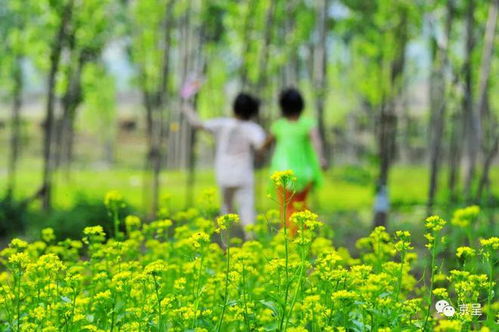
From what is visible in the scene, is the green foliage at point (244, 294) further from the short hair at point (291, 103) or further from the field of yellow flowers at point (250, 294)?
the short hair at point (291, 103)

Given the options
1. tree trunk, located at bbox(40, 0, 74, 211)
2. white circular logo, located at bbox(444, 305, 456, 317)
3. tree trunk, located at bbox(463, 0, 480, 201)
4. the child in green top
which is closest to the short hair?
the child in green top

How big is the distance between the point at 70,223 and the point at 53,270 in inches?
275

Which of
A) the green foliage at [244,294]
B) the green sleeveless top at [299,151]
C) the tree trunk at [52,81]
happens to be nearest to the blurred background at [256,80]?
the tree trunk at [52,81]

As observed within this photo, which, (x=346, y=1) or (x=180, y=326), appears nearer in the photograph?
(x=180, y=326)

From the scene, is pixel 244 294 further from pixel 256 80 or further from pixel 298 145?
pixel 256 80

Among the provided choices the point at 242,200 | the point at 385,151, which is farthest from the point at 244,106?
the point at 385,151

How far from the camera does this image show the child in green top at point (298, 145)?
7539 mm

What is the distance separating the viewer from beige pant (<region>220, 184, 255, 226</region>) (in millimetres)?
8047

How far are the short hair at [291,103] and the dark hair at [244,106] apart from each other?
19.2 inches

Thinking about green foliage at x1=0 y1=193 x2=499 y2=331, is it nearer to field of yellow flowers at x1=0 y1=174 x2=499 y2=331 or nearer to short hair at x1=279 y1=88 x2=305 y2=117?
field of yellow flowers at x1=0 y1=174 x2=499 y2=331

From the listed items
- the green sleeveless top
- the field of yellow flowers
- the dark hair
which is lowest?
the field of yellow flowers

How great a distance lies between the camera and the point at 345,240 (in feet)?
37.4

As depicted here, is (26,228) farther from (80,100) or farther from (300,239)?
(300,239)

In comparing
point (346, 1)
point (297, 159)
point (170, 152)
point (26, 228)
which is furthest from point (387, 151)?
point (170, 152)
